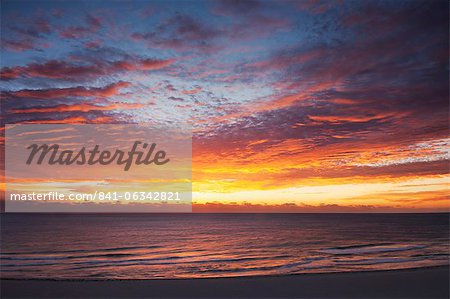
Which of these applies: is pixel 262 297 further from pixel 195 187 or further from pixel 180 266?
pixel 195 187

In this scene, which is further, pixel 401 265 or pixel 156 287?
pixel 401 265

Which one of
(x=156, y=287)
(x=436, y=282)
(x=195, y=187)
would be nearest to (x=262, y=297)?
(x=156, y=287)

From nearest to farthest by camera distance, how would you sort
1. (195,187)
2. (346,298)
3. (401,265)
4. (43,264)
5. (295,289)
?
(346,298) → (295,289) → (401,265) → (43,264) → (195,187)

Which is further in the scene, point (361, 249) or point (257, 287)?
point (361, 249)

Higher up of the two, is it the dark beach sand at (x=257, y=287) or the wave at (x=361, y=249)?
the dark beach sand at (x=257, y=287)

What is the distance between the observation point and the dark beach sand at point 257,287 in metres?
11.6

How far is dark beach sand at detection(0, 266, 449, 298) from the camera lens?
1156 centimetres

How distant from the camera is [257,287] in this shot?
12500 mm

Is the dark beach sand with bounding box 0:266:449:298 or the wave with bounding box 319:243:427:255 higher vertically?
the dark beach sand with bounding box 0:266:449:298

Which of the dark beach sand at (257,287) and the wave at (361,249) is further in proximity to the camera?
the wave at (361,249)

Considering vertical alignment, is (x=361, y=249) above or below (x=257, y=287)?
below

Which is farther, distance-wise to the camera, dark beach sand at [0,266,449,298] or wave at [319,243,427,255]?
wave at [319,243,427,255]

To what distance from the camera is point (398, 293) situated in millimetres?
11680

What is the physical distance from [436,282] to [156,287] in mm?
10703
